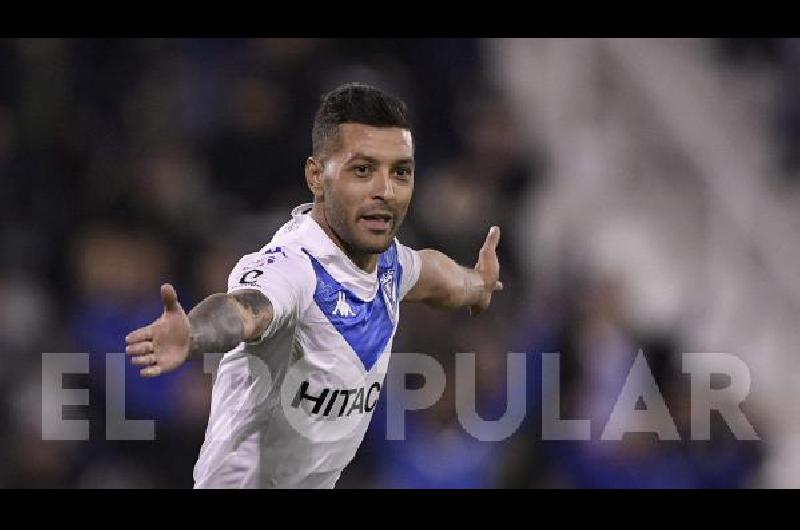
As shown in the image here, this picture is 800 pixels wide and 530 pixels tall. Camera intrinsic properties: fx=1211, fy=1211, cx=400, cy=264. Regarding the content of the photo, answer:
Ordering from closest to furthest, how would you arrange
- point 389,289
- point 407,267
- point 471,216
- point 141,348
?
point 141,348 < point 389,289 < point 407,267 < point 471,216

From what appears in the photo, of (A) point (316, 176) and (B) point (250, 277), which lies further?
(A) point (316, 176)

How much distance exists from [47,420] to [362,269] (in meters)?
2.12

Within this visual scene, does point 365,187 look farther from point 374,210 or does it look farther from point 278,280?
point 278,280

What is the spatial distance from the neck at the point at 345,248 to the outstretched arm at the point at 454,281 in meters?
0.68

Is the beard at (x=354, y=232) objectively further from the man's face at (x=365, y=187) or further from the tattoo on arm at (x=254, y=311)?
the tattoo on arm at (x=254, y=311)

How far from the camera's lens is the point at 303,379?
12.5ft

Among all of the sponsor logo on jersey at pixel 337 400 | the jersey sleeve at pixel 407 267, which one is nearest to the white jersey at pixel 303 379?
the sponsor logo on jersey at pixel 337 400

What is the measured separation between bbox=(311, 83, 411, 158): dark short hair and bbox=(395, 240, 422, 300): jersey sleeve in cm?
62

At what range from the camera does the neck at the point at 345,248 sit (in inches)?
156

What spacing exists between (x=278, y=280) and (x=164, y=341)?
68 centimetres

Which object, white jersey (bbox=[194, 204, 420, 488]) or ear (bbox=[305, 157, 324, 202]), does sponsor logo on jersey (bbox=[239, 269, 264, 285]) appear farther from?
ear (bbox=[305, 157, 324, 202])

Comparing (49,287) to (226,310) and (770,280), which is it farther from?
(770,280)

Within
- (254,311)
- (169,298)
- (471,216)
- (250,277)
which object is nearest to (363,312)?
(250,277)

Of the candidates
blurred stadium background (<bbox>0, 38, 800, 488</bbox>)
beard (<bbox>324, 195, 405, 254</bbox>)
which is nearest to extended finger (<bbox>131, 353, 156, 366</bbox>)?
beard (<bbox>324, 195, 405, 254</bbox>)
